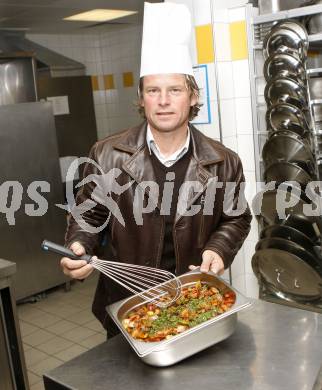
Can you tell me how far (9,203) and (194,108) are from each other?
246cm

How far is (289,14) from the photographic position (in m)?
2.60

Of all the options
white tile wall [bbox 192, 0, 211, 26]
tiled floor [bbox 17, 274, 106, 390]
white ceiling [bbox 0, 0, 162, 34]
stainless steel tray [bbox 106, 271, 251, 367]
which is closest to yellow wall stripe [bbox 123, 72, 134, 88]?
white ceiling [bbox 0, 0, 162, 34]

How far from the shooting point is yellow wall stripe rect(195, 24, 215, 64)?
283cm

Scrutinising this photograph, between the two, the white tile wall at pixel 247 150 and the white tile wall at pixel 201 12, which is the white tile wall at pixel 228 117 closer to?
the white tile wall at pixel 247 150

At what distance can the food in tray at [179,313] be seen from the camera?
3.98ft

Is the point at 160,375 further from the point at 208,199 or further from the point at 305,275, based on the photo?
the point at 305,275

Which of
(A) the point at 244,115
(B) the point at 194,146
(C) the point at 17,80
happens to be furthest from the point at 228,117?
(C) the point at 17,80

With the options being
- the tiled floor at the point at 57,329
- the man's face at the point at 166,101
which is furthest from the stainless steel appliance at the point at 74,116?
the man's face at the point at 166,101

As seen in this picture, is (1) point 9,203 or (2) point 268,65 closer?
(2) point 268,65

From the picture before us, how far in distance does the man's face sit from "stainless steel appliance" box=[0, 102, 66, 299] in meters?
2.48

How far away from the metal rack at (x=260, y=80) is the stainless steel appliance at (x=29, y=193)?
6.23 feet

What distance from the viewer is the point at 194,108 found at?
1.84 m

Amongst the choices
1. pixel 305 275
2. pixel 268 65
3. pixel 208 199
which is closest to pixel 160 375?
pixel 208 199

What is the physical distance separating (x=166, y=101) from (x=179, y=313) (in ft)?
2.20
